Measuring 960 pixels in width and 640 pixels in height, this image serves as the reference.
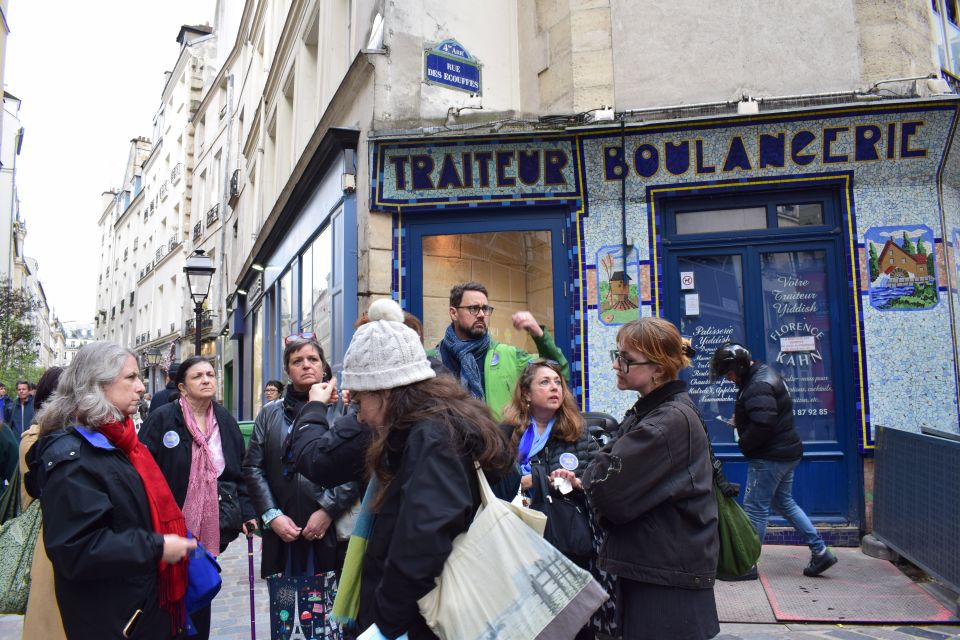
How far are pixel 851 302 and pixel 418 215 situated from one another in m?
4.34

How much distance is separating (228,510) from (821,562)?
174 inches

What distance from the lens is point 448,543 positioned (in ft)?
6.41

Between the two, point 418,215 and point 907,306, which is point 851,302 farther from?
point 418,215

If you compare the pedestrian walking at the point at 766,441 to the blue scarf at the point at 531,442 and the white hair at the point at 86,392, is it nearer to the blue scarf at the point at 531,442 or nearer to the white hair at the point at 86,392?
the blue scarf at the point at 531,442

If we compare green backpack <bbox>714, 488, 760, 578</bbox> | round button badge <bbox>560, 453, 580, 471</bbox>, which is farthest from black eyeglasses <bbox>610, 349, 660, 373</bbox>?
round button badge <bbox>560, 453, 580, 471</bbox>

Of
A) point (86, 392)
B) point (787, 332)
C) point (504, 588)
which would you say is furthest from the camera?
point (787, 332)

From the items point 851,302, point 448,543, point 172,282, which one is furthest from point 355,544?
point 172,282

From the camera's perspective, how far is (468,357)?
4207 mm

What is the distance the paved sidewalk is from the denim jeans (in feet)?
3.34

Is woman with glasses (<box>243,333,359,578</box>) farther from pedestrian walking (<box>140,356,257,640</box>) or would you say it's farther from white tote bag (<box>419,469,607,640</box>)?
white tote bag (<box>419,469,607,640</box>)

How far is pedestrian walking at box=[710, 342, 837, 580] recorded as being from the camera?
5.68 m

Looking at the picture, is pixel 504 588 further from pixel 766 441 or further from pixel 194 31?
pixel 194 31

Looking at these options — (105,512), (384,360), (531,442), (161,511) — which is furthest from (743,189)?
(105,512)

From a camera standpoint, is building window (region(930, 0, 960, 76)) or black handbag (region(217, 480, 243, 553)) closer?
black handbag (region(217, 480, 243, 553))
